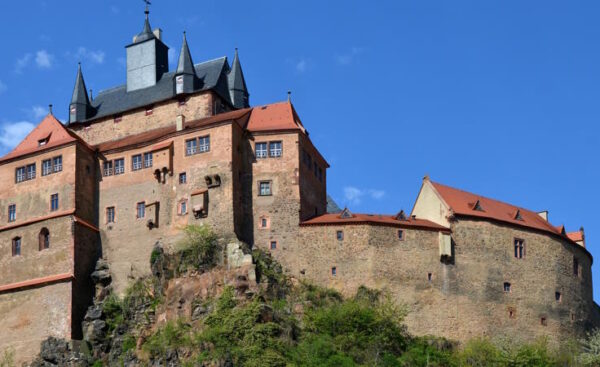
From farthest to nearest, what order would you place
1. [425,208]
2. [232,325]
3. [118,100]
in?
1. [118,100]
2. [425,208]
3. [232,325]

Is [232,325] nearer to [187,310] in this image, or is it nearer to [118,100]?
[187,310]

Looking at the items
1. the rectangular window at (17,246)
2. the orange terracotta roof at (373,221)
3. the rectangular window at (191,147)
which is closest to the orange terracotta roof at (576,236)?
the orange terracotta roof at (373,221)

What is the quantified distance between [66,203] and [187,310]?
11123 mm

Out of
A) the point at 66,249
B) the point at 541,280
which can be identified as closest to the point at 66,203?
the point at 66,249

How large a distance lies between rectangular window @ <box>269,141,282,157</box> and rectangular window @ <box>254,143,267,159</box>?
33 cm

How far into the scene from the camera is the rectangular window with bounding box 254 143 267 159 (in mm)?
75188

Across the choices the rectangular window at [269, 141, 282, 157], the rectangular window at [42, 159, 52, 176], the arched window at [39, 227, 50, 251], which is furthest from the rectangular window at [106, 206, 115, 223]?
the rectangular window at [269, 141, 282, 157]

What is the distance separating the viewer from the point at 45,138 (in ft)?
259

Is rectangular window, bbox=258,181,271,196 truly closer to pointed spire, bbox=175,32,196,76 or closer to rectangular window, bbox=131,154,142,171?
rectangular window, bbox=131,154,142,171

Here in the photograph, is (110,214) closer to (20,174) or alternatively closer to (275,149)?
(20,174)

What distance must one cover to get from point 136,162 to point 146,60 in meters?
9.76

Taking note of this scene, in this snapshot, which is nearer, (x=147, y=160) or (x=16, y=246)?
(x=16, y=246)

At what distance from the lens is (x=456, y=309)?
7300 centimetres

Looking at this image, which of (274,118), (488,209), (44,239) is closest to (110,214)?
(44,239)
